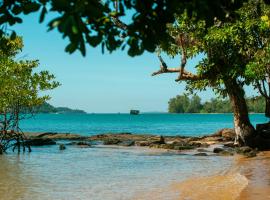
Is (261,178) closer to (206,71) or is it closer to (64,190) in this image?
(64,190)

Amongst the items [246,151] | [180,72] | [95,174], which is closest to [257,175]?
[95,174]

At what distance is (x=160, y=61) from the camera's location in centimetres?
2988

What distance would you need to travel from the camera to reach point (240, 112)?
3044 centimetres

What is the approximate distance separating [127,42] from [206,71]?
962 inches

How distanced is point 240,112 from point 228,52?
13.7 feet

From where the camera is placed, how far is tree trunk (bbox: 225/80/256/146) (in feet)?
98.8

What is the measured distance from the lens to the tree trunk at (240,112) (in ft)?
98.8

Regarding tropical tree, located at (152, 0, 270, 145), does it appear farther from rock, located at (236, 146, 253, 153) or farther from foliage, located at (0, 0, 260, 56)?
foliage, located at (0, 0, 260, 56)

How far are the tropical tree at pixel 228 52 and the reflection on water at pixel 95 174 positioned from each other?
168 inches

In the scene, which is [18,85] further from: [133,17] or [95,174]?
[133,17]

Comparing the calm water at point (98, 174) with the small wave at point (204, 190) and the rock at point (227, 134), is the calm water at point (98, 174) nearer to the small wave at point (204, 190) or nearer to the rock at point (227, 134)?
the small wave at point (204, 190)

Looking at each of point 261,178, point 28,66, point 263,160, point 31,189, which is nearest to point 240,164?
point 263,160

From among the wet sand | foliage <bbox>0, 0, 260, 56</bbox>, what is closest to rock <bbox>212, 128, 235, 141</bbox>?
the wet sand

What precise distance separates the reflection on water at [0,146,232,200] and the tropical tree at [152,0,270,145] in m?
4.26
